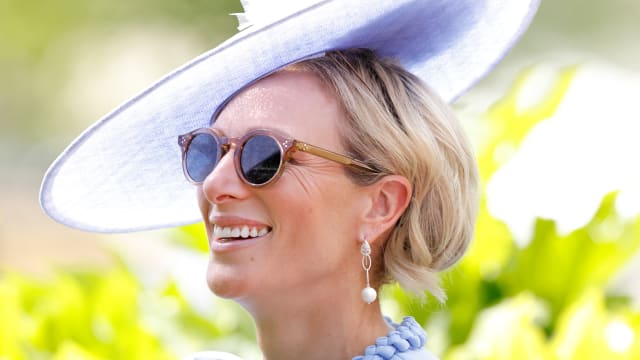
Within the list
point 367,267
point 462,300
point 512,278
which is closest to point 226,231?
point 367,267

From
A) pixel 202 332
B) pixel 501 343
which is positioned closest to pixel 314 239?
pixel 501 343

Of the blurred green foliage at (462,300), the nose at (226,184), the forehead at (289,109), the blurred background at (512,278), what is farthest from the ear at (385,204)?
the blurred green foliage at (462,300)

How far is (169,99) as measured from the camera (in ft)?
7.02

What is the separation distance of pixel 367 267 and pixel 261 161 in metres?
0.28

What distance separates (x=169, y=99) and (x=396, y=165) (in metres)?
0.41

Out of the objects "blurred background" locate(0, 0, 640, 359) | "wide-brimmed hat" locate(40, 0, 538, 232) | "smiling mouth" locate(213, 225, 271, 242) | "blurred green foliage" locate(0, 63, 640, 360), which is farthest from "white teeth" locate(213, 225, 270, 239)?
"blurred green foliage" locate(0, 63, 640, 360)

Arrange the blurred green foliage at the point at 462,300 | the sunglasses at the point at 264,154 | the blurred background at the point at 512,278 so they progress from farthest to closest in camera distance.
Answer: the blurred green foliage at the point at 462,300, the blurred background at the point at 512,278, the sunglasses at the point at 264,154

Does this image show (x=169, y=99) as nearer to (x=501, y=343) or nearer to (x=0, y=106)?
(x=501, y=343)

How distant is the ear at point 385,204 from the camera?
210 cm

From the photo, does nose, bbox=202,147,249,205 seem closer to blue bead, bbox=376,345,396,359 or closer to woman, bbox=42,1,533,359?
woman, bbox=42,1,533,359

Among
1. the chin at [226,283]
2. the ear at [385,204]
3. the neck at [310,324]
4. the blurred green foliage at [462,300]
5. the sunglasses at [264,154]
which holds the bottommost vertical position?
the neck at [310,324]

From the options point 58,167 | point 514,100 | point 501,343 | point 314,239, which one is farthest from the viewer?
point 514,100

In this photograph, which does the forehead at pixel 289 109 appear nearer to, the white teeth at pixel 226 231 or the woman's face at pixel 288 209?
the woman's face at pixel 288 209

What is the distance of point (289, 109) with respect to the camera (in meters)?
2.06
